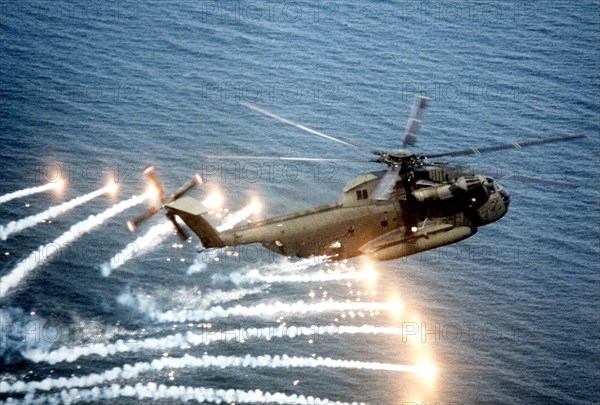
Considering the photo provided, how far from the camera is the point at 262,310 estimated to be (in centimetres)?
9362

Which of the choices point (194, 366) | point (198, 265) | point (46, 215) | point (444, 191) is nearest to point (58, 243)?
point (46, 215)

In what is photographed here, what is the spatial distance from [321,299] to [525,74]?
227 ft

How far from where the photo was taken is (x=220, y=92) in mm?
130875

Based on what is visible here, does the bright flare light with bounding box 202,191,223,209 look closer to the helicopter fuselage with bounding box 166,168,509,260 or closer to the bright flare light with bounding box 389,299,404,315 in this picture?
the bright flare light with bounding box 389,299,404,315

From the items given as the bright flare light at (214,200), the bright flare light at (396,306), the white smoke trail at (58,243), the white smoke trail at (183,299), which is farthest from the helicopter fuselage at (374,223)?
the bright flare light at (214,200)

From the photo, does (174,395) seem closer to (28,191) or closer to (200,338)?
(200,338)

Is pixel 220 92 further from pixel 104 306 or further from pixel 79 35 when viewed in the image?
pixel 104 306

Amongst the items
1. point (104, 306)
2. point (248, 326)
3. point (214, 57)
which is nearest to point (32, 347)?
point (104, 306)

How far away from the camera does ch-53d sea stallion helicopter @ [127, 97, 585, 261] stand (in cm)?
5928

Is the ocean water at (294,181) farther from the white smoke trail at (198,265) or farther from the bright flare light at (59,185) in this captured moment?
the bright flare light at (59,185)

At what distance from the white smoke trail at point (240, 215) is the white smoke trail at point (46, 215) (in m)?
19.5

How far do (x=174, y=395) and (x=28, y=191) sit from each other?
40.6m

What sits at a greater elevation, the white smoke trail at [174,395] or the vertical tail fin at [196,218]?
the vertical tail fin at [196,218]

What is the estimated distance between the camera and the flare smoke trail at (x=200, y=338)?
85125mm
